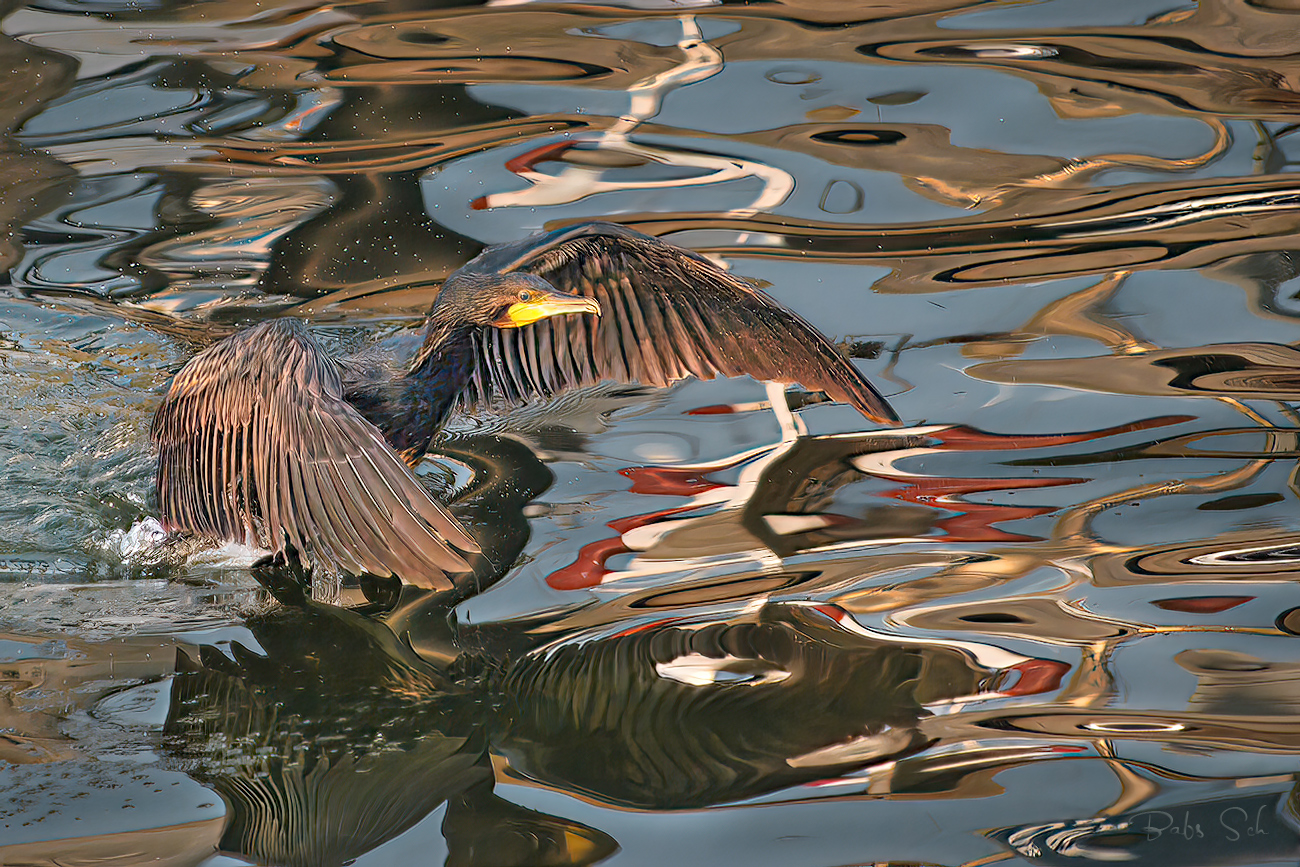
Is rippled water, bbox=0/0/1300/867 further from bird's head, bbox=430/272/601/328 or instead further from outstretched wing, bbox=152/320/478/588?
bird's head, bbox=430/272/601/328

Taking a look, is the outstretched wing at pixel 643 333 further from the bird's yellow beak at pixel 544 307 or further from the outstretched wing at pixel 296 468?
the outstretched wing at pixel 296 468

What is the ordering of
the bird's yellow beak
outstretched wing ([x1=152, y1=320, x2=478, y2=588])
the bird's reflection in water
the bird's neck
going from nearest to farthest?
the bird's reflection in water, outstretched wing ([x1=152, y1=320, x2=478, y2=588]), the bird's yellow beak, the bird's neck

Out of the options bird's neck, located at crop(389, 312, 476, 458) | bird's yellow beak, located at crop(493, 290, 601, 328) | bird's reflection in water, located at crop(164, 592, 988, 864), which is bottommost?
bird's reflection in water, located at crop(164, 592, 988, 864)

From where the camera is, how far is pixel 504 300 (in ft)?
12.5

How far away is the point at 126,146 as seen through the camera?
20.1ft

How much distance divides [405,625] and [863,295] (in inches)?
115

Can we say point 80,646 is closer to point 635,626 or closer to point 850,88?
point 635,626

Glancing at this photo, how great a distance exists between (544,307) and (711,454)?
95 cm

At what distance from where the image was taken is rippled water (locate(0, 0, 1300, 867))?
251cm

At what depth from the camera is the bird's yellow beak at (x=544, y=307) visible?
362 cm

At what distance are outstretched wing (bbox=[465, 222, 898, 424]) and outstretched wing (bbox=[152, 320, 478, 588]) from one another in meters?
1.00

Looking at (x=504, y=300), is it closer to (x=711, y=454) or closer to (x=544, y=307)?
(x=544, y=307)

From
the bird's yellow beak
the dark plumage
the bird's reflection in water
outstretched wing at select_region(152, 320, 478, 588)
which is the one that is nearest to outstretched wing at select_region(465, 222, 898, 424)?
the dark plumage

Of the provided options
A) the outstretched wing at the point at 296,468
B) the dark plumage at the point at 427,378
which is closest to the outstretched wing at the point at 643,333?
the dark plumage at the point at 427,378
